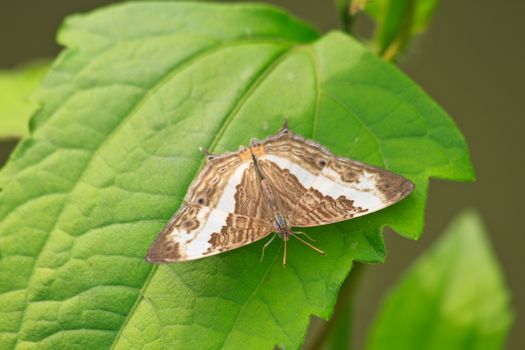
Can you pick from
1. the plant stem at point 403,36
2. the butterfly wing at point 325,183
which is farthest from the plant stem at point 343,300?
the plant stem at point 403,36

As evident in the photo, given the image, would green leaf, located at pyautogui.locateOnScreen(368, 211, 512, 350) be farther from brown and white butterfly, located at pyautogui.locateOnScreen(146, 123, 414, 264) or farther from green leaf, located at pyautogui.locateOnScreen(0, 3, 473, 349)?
green leaf, located at pyautogui.locateOnScreen(0, 3, 473, 349)

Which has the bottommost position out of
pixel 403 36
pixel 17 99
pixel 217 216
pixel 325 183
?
pixel 217 216

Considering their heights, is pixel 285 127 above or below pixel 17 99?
above

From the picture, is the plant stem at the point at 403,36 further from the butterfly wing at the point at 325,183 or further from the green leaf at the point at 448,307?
the green leaf at the point at 448,307

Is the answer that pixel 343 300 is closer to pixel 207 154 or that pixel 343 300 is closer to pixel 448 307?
pixel 207 154

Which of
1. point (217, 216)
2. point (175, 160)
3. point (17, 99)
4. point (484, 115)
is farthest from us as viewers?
point (484, 115)

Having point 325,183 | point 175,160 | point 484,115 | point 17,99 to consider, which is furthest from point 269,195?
point 484,115

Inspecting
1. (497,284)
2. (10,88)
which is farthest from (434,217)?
(10,88)
